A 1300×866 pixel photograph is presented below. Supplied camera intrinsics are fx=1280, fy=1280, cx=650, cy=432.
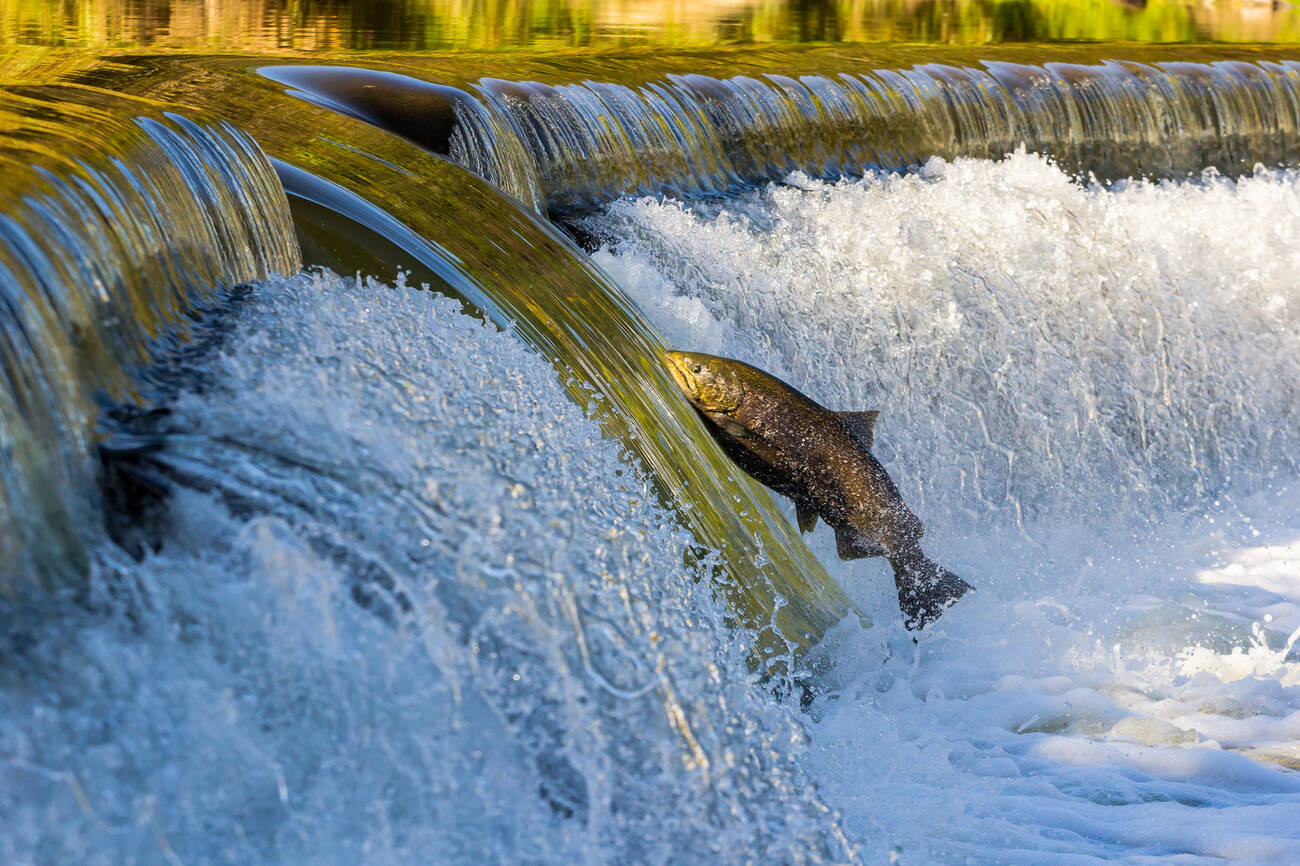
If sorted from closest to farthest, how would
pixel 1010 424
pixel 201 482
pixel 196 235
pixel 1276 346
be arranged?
pixel 201 482, pixel 196 235, pixel 1010 424, pixel 1276 346

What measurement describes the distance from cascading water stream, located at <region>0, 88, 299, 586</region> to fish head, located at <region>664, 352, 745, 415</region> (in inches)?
48.2

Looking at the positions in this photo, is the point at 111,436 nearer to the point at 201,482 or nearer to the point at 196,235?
the point at 201,482

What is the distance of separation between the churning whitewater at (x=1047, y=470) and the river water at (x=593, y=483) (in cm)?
2

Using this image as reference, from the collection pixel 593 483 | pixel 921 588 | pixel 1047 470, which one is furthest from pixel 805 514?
pixel 1047 470

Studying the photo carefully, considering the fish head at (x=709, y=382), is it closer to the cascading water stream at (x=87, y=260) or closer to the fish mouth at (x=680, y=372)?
the fish mouth at (x=680, y=372)

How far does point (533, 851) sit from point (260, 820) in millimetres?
476

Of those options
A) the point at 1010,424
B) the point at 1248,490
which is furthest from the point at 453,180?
the point at 1248,490

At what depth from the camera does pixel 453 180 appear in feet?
13.3

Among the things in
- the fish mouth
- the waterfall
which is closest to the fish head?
the fish mouth

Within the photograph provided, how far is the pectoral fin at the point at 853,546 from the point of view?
3.88 meters

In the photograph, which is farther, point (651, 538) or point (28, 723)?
point (651, 538)

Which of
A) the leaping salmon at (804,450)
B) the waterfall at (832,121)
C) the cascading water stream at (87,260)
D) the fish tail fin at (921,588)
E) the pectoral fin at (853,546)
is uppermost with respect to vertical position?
the waterfall at (832,121)

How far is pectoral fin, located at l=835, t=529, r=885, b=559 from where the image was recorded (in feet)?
12.7

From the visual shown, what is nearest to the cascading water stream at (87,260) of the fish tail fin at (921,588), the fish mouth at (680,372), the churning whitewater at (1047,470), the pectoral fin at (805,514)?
the fish mouth at (680,372)
